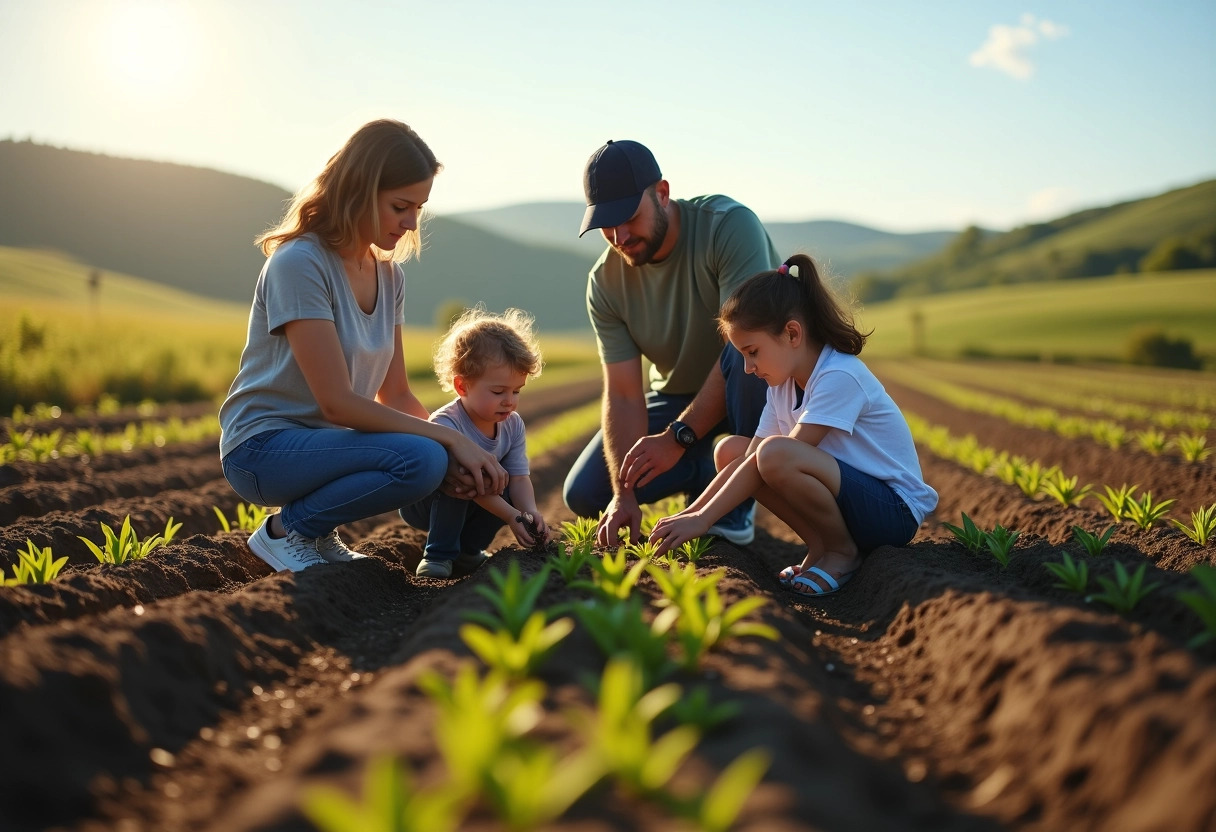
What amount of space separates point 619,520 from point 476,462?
811 mm

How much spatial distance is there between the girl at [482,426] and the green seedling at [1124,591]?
239 cm

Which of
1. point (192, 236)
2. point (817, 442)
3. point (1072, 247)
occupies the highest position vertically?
point (1072, 247)

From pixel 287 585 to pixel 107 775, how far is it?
4.92ft

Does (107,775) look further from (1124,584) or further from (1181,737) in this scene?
(1124,584)

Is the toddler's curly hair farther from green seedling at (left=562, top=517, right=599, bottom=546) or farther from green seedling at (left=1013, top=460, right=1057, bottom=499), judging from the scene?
green seedling at (left=1013, top=460, right=1057, bottom=499)

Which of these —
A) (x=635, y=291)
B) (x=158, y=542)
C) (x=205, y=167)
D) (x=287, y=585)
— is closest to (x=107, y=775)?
(x=287, y=585)

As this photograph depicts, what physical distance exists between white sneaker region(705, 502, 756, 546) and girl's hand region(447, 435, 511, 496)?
1.54m

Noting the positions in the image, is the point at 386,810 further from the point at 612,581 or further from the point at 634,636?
the point at 612,581

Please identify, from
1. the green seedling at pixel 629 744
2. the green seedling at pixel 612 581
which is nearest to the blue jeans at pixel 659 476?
the green seedling at pixel 612 581

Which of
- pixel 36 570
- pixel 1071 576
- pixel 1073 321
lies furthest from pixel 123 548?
pixel 1073 321

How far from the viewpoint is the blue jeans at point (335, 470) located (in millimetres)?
4078

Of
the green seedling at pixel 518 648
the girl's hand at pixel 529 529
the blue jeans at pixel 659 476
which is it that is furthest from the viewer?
the blue jeans at pixel 659 476

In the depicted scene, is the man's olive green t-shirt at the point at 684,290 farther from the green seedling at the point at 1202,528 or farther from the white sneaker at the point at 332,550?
the green seedling at the point at 1202,528

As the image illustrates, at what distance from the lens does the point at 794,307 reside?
13.5 feet
